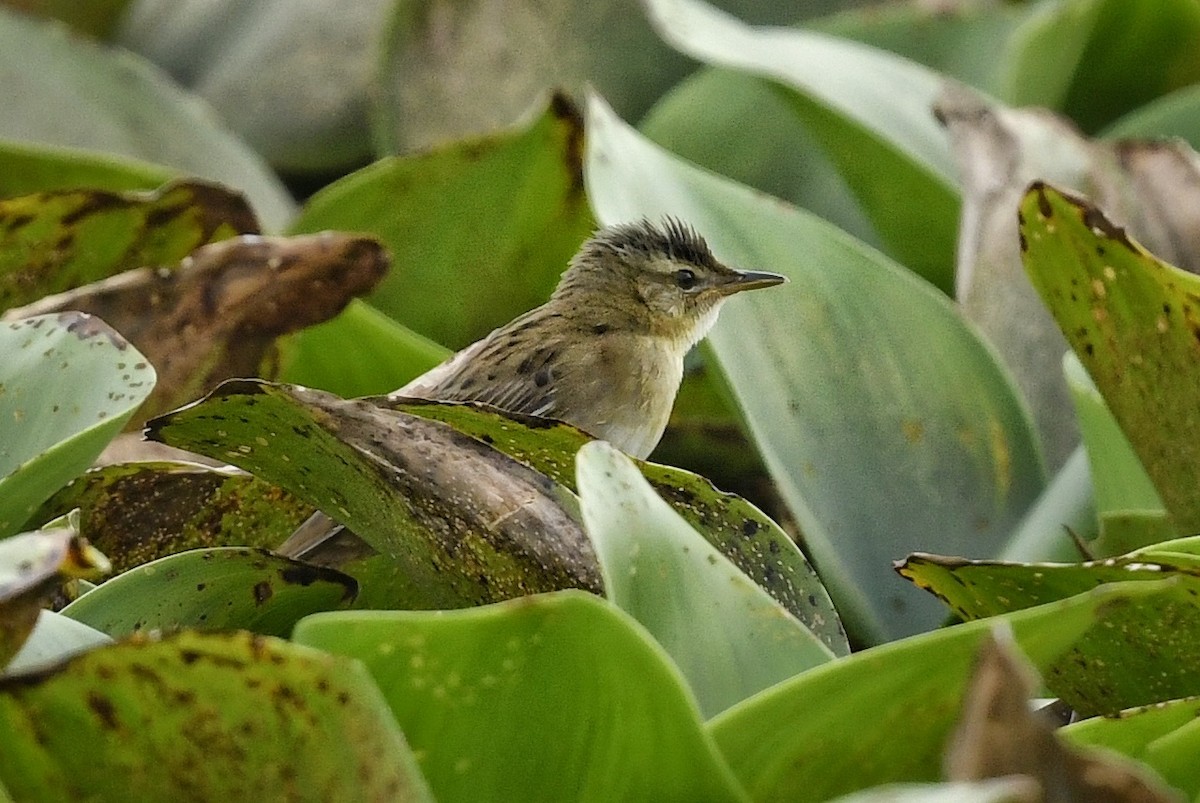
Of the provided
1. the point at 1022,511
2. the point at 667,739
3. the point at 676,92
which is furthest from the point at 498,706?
the point at 676,92

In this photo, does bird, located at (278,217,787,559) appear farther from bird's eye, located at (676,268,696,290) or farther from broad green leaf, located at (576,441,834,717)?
broad green leaf, located at (576,441,834,717)

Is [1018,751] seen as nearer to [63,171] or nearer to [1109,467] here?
[1109,467]

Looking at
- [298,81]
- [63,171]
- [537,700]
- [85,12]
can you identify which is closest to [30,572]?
[537,700]

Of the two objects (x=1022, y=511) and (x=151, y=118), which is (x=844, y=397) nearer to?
(x=1022, y=511)

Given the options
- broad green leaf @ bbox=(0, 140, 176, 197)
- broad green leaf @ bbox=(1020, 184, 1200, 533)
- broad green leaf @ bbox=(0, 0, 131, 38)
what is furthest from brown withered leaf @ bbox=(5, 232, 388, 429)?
broad green leaf @ bbox=(0, 0, 131, 38)

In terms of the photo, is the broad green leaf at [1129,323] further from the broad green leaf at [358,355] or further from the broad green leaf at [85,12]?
the broad green leaf at [85,12]

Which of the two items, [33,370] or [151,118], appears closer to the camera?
[33,370]

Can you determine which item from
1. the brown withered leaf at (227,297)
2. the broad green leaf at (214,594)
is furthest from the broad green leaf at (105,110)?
the broad green leaf at (214,594)
